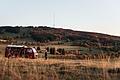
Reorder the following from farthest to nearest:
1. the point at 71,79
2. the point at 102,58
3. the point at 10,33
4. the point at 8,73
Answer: the point at 10,33
the point at 102,58
the point at 71,79
the point at 8,73

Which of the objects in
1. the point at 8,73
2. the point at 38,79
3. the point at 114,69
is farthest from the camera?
the point at 114,69

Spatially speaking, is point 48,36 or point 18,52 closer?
point 18,52

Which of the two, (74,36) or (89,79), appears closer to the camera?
(89,79)

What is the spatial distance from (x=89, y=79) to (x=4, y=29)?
90033 millimetres

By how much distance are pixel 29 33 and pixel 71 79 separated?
275 ft

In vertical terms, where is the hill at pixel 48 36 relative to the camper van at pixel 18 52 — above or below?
below

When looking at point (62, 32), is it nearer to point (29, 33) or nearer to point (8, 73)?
point (29, 33)

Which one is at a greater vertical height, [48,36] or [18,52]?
[18,52]

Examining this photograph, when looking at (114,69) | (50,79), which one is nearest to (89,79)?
(50,79)

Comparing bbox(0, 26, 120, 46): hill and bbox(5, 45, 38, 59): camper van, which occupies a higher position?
bbox(5, 45, 38, 59): camper van

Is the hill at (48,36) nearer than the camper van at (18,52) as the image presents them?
No

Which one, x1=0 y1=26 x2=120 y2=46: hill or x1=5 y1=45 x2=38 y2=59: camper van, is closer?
x1=5 y1=45 x2=38 y2=59: camper van

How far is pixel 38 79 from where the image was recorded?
8.12 m

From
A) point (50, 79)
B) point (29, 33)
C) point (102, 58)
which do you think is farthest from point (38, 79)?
point (29, 33)
